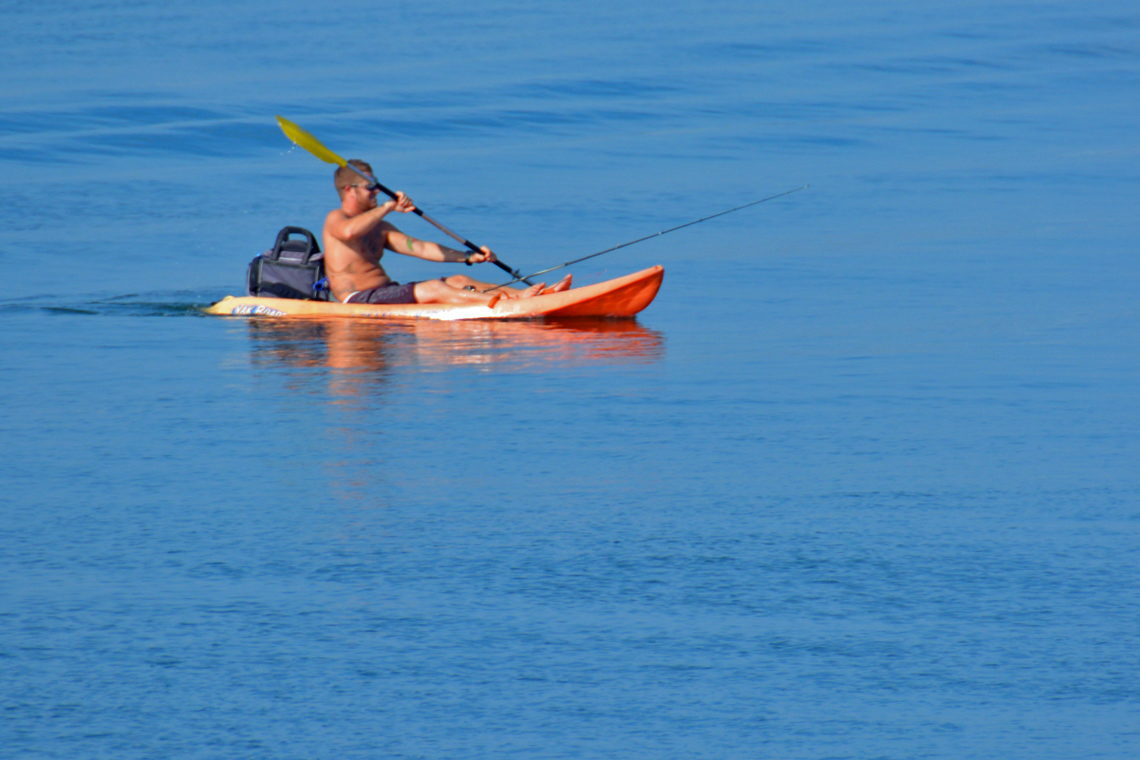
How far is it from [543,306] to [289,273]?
2199 millimetres

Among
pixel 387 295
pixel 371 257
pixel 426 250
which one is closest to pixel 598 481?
pixel 426 250

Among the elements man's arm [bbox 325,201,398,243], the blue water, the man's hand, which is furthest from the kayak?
the man's hand

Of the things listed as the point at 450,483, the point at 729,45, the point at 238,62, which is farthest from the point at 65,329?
the point at 729,45

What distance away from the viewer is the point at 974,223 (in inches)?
813

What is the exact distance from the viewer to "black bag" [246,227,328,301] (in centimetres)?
1540

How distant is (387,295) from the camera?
15.0 meters

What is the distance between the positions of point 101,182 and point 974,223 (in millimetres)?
11725

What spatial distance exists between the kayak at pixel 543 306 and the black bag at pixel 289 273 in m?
0.26

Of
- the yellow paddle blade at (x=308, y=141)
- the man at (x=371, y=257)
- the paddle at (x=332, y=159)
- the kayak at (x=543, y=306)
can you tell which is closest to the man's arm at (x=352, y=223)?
the man at (x=371, y=257)

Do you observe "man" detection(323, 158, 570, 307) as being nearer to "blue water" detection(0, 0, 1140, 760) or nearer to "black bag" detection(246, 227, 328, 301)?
"black bag" detection(246, 227, 328, 301)

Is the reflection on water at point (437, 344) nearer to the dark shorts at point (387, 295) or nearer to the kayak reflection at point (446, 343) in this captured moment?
the kayak reflection at point (446, 343)

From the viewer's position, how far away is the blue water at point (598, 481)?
248 inches

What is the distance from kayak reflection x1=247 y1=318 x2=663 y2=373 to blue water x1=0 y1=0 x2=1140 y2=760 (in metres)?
0.06

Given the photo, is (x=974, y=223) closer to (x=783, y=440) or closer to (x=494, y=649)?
(x=783, y=440)
